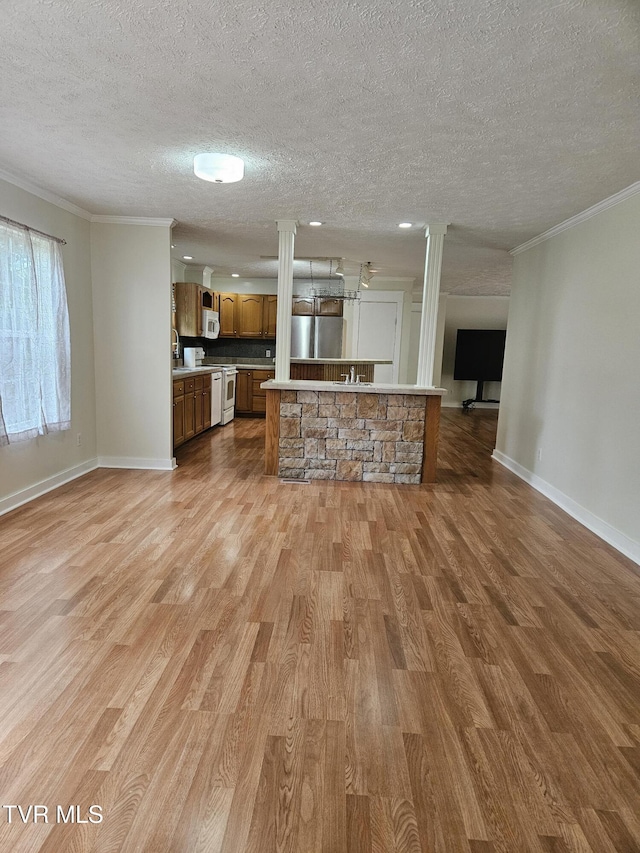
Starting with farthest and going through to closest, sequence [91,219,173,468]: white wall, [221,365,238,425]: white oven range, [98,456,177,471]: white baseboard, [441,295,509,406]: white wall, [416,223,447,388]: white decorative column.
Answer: [441,295,509,406]: white wall
[221,365,238,425]: white oven range
[98,456,177,471]: white baseboard
[91,219,173,468]: white wall
[416,223,447,388]: white decorative column

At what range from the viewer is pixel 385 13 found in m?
1.68

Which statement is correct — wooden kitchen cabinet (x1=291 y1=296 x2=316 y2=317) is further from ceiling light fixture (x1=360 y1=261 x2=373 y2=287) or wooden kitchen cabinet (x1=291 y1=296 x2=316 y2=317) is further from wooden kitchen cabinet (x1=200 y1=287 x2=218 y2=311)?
wooden kitchen cabinet (x1=200 y1=287 x2=218 y2=311)

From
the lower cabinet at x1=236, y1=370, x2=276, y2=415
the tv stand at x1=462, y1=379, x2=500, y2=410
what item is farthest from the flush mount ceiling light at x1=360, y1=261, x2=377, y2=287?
the tv stand at x1=462, y1=379, x2=500, y2=410

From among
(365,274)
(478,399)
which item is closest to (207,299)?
(365,274)

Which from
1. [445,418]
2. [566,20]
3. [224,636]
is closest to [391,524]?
[224,636]

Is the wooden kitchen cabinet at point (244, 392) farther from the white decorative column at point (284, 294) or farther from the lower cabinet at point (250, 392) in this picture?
the white decorative column at point (284, 294)

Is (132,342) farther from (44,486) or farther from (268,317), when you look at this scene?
(268,317)

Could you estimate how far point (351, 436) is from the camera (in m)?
4.83

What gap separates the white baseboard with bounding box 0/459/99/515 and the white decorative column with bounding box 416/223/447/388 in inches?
133

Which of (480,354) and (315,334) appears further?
(480,354)

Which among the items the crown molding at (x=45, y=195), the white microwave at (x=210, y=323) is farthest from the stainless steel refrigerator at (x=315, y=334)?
the crown molding at (x=45, y=195)

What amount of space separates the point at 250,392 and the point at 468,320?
5406 millimetres

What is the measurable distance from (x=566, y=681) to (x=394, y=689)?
0.71 metres

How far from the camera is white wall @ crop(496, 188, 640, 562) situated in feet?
11.0
